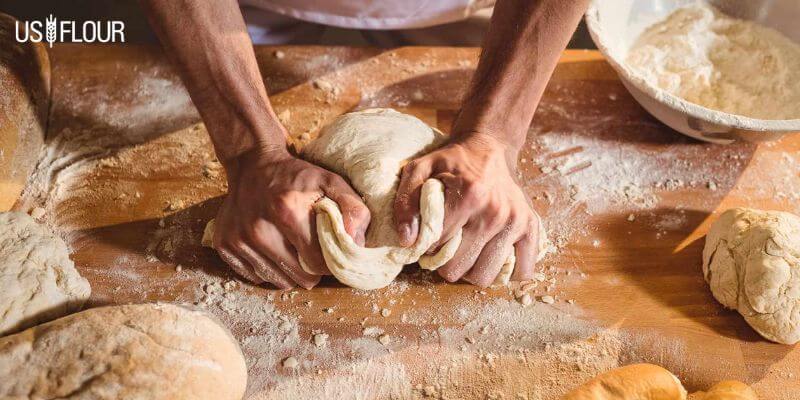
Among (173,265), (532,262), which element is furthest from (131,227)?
(532,262)

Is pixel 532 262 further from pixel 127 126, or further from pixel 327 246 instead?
pixel 127 126

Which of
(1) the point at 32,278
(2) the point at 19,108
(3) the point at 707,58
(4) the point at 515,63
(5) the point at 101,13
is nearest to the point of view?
(1) the point at 32,278

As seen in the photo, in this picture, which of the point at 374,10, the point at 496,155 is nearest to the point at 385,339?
the point at 496,155

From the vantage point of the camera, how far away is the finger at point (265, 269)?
4.50ft

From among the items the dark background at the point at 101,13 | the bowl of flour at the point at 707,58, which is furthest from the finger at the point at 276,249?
the dark background at the point at 101,13

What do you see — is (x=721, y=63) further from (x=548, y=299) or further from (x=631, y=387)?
(x=631, y=387)

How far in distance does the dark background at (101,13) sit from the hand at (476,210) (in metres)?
1.61

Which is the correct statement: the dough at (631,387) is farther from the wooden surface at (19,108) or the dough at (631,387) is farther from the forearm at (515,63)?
the wooden surface at (19,108)

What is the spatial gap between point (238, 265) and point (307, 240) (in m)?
0.20

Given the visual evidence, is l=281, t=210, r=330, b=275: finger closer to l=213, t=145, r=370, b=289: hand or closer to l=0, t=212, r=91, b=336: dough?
l=213, t=145, r=370, b=289: hand

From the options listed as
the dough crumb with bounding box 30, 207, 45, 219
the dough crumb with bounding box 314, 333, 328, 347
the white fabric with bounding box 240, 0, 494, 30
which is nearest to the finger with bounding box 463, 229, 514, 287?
the dough crumb with bounding box 314, 333, 328, 347

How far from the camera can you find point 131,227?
155 cm

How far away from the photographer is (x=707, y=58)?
1720mm

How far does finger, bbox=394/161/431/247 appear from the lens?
1.29 m
